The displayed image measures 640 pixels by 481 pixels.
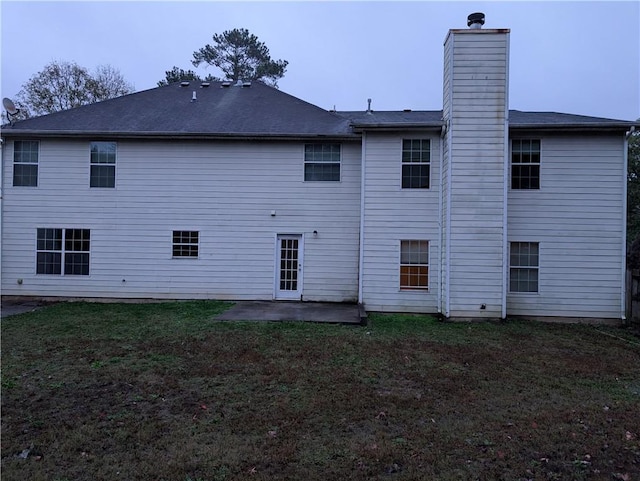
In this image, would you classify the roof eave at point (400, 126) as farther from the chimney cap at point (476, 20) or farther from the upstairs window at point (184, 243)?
the upstairs window at point (184, 243)

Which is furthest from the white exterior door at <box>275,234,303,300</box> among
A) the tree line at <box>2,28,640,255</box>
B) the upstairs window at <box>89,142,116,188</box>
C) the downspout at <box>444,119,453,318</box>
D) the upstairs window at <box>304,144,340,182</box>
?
the tree line at <box>2,28,640,255</box>

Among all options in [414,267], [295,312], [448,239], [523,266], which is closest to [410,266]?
[414,267]

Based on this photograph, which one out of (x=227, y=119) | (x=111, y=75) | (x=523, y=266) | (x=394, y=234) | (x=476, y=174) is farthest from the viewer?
(x=111, y=75)

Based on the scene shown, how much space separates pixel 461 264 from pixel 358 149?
4.19 metres

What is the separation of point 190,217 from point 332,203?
4.05m

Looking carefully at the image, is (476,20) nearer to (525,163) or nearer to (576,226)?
(525,163)

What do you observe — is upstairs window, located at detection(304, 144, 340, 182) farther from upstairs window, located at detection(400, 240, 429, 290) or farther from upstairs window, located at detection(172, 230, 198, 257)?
upstairs window, located at detection(172, 230, 198, 257)

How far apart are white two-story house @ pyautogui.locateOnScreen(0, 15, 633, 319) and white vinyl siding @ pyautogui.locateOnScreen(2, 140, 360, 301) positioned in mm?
40

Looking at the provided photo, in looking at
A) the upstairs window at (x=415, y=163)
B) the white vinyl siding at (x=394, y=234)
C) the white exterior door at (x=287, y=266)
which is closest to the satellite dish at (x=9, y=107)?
the white exterior door at (x=287, y=266)

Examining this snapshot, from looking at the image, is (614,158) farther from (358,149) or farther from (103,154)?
(103,154)

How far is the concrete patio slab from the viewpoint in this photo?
30.2ft

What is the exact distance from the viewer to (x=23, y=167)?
11844 millimetres

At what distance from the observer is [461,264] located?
9.88 meters

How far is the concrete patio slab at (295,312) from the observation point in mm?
9203
